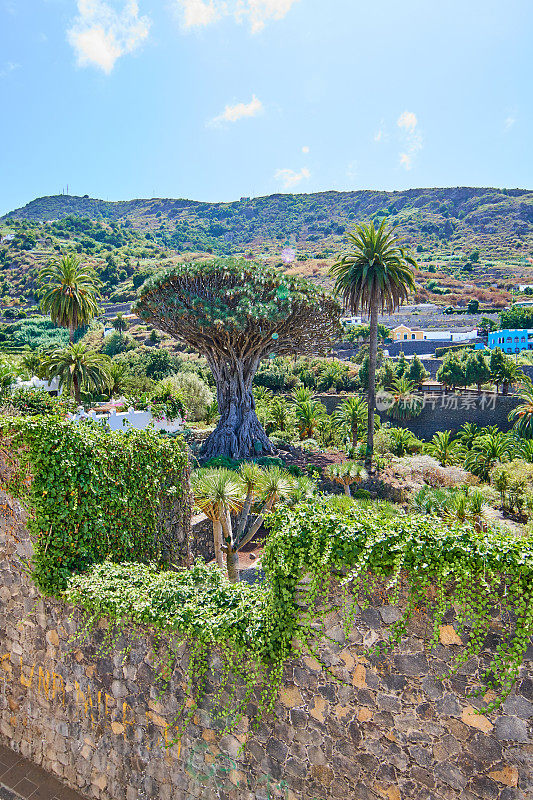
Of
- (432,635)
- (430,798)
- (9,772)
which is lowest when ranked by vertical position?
(9,772)

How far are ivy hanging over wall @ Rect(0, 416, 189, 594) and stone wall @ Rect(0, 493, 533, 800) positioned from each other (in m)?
0.49

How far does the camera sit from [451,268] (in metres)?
101

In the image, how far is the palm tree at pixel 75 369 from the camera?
25094mm

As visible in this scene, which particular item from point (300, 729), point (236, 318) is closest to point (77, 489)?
point (300, 729)

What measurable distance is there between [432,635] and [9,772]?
18.7 feet

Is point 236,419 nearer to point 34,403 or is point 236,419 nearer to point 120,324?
point 34,403

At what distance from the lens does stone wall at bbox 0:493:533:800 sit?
3781 millimetres

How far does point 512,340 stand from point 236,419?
5000cm

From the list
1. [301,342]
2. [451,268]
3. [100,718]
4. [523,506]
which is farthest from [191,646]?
[451,268]

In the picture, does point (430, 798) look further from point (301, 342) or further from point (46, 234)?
point (46, 234)

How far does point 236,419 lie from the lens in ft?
81.0

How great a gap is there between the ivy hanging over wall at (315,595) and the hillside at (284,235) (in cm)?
7452

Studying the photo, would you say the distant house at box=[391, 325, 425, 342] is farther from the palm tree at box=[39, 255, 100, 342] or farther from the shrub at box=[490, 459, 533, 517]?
the shrub at box=[490, 459, 533, 517]

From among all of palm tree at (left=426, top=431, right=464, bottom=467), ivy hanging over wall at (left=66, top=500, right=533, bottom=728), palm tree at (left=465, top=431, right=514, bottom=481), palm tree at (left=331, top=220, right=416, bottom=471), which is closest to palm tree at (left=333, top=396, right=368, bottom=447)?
palm tree at (left=426, top=431, right=464, bottom=467)
